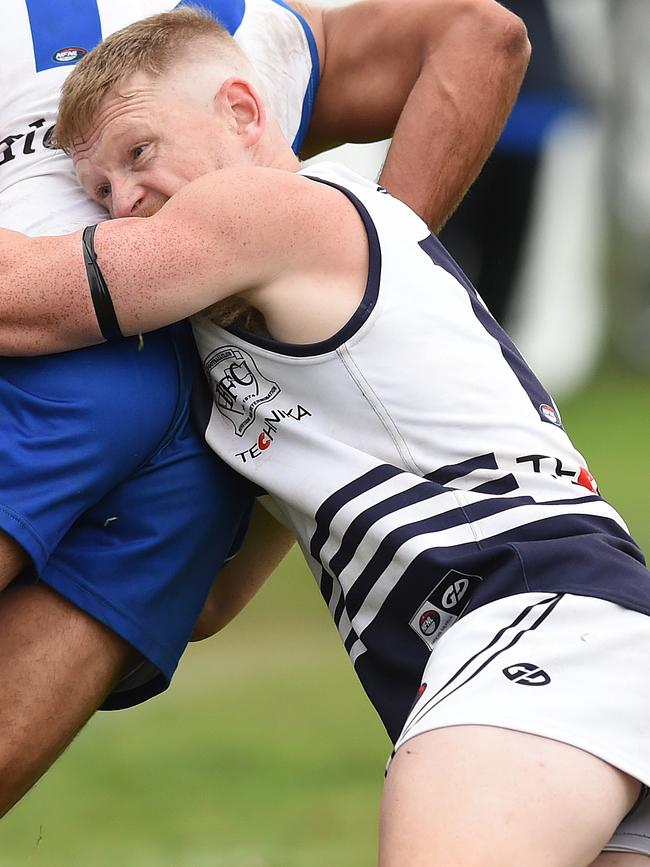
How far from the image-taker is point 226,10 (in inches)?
70.5

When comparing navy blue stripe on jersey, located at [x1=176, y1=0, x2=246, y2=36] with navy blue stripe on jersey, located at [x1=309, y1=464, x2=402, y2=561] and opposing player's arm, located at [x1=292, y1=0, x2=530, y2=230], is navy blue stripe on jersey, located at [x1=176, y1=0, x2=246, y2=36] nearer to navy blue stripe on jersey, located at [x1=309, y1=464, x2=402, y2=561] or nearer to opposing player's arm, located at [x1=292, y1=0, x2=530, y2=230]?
opposing player's arm, located at [x1=292, y1=0, x2=530, y2=230]

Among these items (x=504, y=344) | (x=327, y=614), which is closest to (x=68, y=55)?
(x=504, y=344)

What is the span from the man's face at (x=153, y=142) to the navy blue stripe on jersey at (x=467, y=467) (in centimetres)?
45

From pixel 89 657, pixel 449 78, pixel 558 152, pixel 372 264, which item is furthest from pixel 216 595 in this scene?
pixel 558 152

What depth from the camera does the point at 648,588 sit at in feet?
4.25

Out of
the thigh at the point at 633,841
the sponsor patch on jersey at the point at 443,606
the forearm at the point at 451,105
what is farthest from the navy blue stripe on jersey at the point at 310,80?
the thigh at the point at 633,841

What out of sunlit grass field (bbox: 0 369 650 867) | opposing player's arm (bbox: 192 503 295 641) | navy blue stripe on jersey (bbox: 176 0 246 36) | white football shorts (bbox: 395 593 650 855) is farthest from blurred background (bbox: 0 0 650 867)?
navy blue stripe on jersey (bbox: 176 0 246 36)

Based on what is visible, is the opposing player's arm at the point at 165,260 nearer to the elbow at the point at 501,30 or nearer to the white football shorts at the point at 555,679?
the white football shorts at the point at 555,679

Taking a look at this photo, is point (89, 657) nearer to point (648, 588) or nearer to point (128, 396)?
point (128, 396)

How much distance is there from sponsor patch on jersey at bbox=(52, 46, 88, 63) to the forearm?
1.58 ft

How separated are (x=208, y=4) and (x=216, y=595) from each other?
0.87 meters

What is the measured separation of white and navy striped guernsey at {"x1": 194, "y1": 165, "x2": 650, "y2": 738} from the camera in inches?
51.4

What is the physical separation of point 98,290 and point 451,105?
783mm

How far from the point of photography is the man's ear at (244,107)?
5.04 ft
